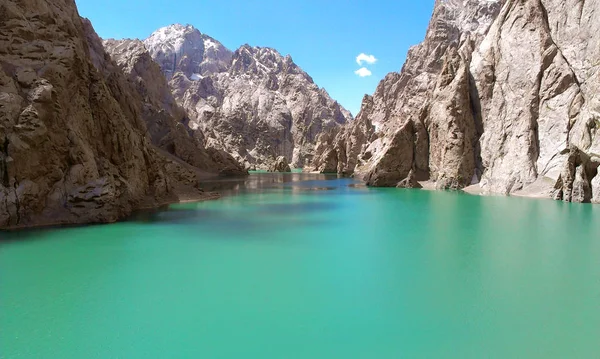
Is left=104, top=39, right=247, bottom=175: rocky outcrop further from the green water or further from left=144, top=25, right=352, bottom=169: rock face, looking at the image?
the green water

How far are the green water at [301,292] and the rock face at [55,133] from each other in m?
2.69

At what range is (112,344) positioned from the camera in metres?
8.48

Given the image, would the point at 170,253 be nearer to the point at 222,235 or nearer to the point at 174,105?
the point at 222,235

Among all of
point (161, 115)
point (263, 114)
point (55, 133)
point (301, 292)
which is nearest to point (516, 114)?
point (301, 292)

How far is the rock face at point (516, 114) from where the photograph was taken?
36.4 meters

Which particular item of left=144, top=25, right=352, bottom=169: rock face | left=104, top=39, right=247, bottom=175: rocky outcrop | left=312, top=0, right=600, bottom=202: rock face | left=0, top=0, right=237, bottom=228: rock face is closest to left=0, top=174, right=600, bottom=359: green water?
left=0, top=0, right=237, bottom=228: rock face

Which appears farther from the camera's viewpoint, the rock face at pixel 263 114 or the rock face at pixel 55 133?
the rock face at pixel 263 114

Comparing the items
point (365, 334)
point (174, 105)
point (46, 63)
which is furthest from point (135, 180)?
point (174, 105)

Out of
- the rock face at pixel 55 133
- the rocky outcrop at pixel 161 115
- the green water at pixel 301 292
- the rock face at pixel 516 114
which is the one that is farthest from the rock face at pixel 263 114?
the green water at pixel 301 292

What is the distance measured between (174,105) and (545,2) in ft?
253

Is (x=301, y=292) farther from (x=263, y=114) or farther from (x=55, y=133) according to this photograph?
(x=263, y=114)

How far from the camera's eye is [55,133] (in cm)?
2380

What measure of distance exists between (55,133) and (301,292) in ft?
65.1

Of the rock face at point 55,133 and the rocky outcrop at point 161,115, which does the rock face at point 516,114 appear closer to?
the rock face at point 55,133
